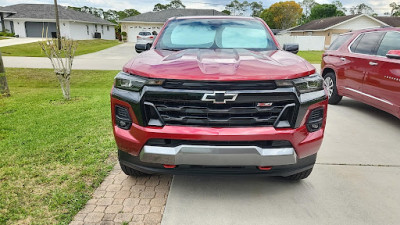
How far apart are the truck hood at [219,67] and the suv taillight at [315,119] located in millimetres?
344

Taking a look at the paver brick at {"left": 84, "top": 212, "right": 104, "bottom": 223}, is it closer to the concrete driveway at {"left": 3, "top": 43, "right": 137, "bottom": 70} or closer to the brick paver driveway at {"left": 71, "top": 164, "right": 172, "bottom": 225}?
the brick paver driveway at {"left": 71, "top": 164, "right": 172, "bottom": 225}

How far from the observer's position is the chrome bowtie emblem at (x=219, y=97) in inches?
97.3

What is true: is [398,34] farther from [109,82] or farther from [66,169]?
[109,82]

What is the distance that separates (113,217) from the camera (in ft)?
8.73

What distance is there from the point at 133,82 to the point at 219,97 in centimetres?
76

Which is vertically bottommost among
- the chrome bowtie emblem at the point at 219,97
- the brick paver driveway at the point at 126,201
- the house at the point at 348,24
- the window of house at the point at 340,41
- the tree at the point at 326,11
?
the brick paver driveway at the point at 126,201

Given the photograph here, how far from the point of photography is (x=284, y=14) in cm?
7481

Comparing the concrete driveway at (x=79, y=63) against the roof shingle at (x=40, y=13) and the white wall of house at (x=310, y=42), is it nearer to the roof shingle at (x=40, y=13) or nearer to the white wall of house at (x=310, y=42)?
the white wall of house at (x=310, y=42)

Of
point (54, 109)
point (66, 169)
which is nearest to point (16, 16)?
point (54, 109)

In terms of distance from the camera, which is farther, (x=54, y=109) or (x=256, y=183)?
(x=54, y=109)

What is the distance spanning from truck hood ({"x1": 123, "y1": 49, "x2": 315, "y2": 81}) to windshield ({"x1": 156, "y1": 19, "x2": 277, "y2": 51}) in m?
0.81

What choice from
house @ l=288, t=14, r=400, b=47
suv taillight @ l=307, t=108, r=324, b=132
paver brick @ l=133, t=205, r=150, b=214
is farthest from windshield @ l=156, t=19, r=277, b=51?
house @ l=288, t=14, r=400, b=47

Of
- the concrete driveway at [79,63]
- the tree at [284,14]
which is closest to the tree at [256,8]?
the tree at [284,14]

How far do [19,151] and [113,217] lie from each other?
208 centimetres
